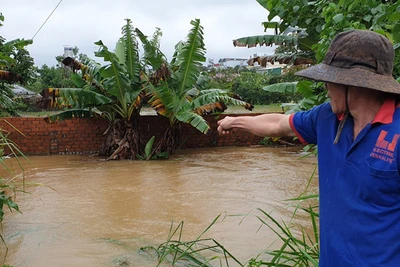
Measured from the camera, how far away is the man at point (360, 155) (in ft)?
4.42

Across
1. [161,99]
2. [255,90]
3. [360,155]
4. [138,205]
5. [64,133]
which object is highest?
[255,90]

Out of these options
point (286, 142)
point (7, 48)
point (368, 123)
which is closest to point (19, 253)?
point (368, 123)

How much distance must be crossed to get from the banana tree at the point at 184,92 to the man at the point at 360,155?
8.28 metres

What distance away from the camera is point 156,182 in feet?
26.2

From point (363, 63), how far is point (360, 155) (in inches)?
12.2

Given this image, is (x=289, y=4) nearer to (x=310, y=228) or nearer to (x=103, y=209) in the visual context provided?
(x=310, y=228)

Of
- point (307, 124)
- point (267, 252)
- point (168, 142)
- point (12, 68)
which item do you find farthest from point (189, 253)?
point (12, 68)

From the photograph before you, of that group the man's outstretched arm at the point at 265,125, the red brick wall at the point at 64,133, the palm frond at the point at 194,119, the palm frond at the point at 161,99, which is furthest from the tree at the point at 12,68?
the man's outstretched arm at the point at 265,125

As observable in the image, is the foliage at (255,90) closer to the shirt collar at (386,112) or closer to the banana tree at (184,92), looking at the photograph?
the banana tree at (184,92)

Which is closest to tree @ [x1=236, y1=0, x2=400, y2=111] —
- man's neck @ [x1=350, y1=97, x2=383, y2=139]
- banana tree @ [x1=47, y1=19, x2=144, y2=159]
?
man's neck @ [x1=350, y1=97, x2=383, y2=139]

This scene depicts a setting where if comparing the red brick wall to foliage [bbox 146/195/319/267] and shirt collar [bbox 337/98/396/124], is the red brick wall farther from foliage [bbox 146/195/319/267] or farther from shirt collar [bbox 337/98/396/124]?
shirt collar [bbox 337/98/396/124]

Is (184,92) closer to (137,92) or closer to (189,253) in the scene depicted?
(137,92)

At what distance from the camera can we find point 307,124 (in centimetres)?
171

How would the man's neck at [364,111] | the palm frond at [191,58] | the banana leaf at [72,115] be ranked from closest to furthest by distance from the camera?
the man's neck at [364,111], the palm frond at [191,58], the banana leaf at [72,115]
